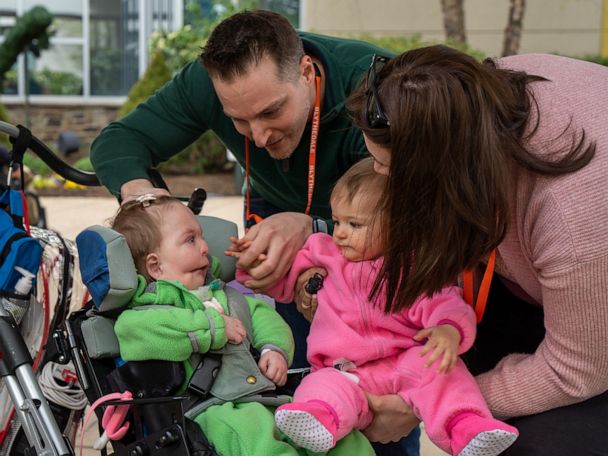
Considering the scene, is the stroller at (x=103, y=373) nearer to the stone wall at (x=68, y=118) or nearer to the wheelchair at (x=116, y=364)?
the wheelchair at (x=116, y=364)

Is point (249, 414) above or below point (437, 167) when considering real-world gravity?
below

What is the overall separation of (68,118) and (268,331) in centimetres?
1389

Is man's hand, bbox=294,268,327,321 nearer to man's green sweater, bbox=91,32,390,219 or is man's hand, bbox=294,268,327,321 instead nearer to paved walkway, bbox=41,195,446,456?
man's green sweater, bbox=91,32,390,219

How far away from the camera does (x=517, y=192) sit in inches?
91.0

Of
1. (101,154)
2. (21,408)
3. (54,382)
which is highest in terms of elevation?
(101,154)

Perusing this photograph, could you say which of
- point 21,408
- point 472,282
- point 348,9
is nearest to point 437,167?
point 472,282

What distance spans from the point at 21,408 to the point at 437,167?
47.6 inches

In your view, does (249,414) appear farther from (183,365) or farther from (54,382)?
(54,382)

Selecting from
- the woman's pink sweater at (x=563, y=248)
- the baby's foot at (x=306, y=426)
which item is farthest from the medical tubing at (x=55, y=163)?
the woman's pink sweater at (x=563, y=248)

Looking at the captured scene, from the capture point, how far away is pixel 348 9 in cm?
1393

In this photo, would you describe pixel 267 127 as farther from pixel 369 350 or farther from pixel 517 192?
pixel 517 192

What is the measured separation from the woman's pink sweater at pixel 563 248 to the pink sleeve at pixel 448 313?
142 mm

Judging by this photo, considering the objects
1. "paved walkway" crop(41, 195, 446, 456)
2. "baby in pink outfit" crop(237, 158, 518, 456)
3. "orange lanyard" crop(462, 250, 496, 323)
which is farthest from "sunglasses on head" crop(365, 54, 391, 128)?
"paved walkway" crop(41, 195, 446, 456)

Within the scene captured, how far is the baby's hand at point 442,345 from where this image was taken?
95.2 inches
